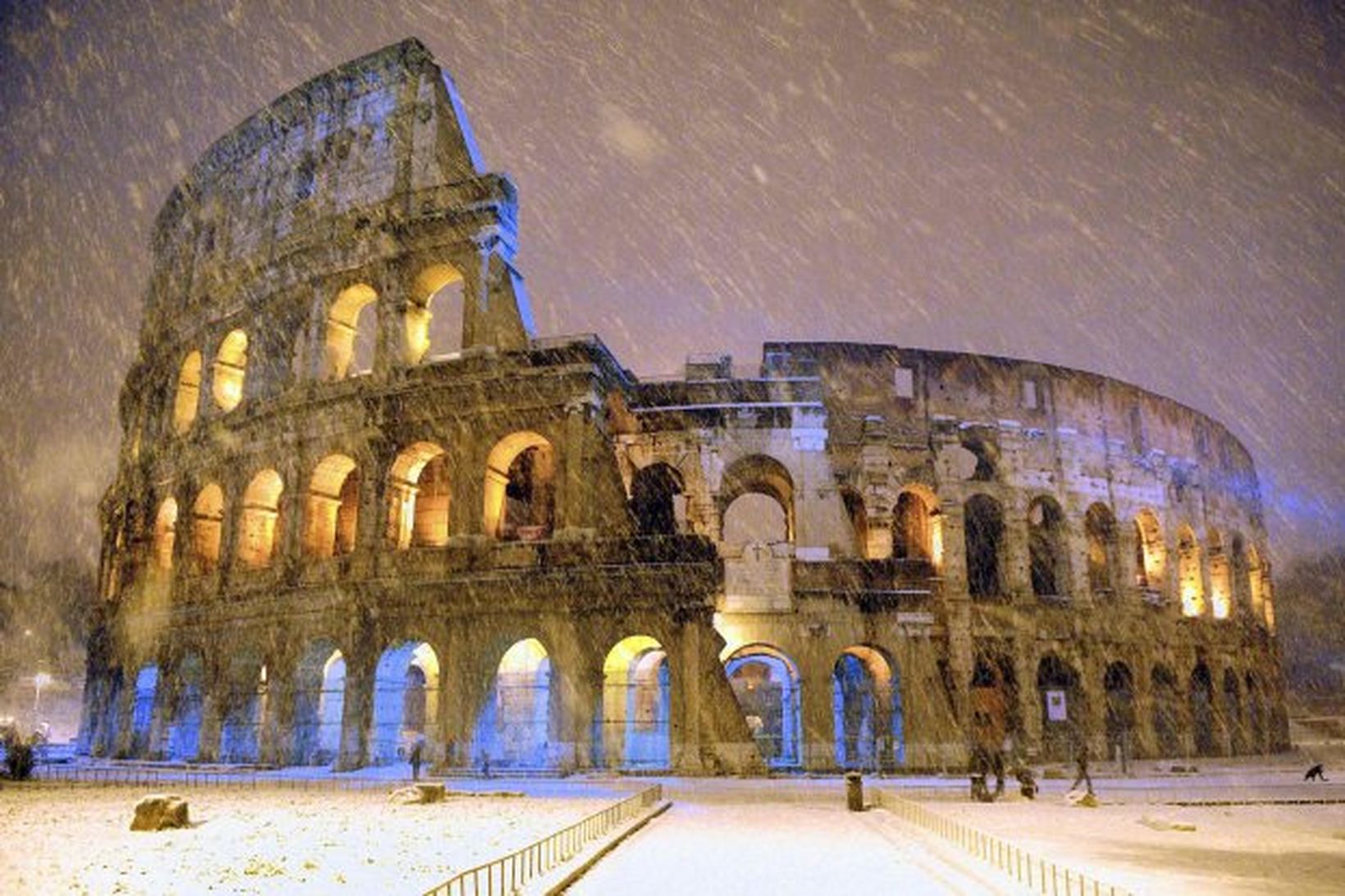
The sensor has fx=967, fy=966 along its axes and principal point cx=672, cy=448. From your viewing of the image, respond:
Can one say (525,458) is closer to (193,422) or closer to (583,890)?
(193,422)

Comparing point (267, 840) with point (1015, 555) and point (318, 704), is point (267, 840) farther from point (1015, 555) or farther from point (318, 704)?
point (1015, 555)

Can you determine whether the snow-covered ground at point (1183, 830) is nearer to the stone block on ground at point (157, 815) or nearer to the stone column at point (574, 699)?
the stone column at point (574, 699)

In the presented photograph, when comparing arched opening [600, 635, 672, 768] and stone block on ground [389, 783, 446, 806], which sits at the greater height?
arched opening [600, 635, 672, 768]

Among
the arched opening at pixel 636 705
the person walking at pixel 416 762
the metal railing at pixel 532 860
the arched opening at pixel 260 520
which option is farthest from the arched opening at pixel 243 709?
the metal railing at pixel 532 860

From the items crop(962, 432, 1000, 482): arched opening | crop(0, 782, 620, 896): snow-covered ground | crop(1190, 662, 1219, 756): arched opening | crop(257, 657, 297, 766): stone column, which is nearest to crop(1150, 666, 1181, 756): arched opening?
crop(1190, 662, 1219, 756): arched opening

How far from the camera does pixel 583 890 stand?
8195 mm

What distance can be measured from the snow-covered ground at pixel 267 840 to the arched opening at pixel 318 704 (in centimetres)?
591

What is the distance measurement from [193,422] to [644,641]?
15.2 metres

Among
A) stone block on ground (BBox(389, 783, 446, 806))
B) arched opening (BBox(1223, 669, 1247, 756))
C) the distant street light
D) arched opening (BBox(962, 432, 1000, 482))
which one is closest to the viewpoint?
stone block on ground (BBox(389, 783, 446, 806))

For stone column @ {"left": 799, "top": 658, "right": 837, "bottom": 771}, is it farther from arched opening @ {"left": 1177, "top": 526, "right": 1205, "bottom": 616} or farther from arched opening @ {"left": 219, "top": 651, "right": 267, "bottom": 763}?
arched opening @ {"left": 1177, "top": 526, "right": 1205, "bottom": 616}

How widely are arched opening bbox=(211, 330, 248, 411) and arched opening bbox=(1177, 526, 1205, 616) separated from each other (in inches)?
1148

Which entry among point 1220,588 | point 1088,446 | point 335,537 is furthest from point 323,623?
point 1220,588

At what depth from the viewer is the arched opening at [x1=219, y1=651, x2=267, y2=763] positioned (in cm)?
2362

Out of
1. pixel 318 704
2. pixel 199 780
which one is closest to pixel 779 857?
pixel 199 780
